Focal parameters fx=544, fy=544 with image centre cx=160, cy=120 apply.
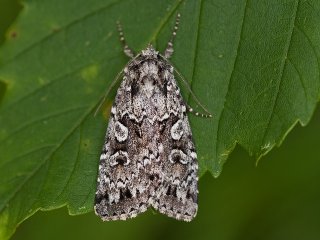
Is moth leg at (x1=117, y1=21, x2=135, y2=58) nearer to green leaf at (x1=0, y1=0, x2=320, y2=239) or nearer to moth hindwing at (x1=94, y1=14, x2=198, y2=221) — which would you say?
green leaf at (x1=0, y1=0, x2=320, y2=239)

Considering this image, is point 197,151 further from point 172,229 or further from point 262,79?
point 172,229

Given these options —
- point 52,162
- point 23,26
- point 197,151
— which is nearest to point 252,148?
point 197,151

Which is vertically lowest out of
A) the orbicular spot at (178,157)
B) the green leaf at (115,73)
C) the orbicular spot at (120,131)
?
the orbicular spot at (178,157)

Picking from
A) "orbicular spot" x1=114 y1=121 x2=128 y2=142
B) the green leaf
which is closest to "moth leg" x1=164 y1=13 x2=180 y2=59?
the green leaf

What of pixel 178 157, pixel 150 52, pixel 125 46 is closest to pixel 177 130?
pixel 178 157

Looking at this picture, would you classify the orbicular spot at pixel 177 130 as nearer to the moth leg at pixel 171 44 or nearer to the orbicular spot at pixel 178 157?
the orbicular spot at pixel 178 157

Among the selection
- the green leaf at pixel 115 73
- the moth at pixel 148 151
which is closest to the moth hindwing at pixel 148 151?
the moth at pixel 148 151

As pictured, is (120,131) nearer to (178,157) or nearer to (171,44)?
(178,157)
